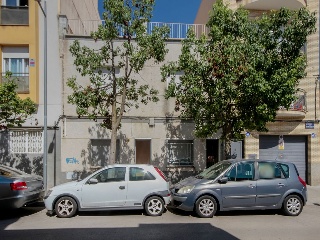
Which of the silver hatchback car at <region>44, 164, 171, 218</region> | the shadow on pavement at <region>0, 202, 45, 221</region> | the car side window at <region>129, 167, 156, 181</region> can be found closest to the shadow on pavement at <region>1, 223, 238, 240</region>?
the silver hatchback car at <region>44, 164, 171, 218</region>

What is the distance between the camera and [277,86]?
9555mm

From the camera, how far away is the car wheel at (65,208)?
810 centimetres

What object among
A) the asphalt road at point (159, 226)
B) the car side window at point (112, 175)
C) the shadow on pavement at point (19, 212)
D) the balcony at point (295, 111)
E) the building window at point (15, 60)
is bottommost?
the shadow on pavement at point (19, 212)

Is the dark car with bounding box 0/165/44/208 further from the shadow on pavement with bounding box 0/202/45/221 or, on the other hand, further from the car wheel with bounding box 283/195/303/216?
the car wheel with bounding box 283/195/303/216

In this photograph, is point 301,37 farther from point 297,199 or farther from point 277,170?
point 297,199

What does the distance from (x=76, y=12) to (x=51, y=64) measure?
489cm

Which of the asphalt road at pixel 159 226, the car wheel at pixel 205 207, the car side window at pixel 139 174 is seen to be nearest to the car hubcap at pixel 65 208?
the asphalt road at pixel 159 226

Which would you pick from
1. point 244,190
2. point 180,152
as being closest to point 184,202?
point 244,190

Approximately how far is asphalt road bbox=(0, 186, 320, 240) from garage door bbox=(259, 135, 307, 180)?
5.28 m

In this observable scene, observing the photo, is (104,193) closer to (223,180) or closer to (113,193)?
(113,193)

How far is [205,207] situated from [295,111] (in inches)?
299

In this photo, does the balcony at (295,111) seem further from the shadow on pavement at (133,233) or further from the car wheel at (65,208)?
the car wheel at (65,208)

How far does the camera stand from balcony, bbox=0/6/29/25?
13195 mm

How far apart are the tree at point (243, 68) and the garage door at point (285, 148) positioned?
405 centimetres
